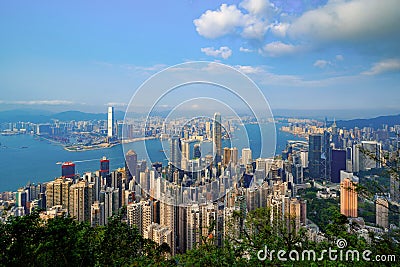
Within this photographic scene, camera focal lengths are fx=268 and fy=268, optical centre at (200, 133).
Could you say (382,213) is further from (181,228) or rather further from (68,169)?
(68,169)

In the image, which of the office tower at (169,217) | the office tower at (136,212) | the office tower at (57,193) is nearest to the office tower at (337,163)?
the office tower at (169,217)

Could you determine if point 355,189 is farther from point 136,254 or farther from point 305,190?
point 305,190

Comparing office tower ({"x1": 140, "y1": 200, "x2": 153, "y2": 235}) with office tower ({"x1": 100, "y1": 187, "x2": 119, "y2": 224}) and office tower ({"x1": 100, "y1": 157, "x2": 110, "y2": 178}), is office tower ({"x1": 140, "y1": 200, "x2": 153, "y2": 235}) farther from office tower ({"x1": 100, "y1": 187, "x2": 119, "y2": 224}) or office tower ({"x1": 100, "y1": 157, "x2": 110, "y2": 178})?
office tower ({"x1": 100, "y1": 157, "x2": 110, "y2": 178})

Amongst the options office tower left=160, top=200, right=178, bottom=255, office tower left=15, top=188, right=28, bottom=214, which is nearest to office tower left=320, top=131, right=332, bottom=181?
office tower left=160, top=200, right=178, bottom=255

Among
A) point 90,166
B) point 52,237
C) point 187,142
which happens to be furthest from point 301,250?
point 90,166

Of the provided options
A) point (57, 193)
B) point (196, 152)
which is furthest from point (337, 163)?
point (57, 193)

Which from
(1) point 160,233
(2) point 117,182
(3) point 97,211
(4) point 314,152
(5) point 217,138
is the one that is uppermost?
(5) point 217,138
